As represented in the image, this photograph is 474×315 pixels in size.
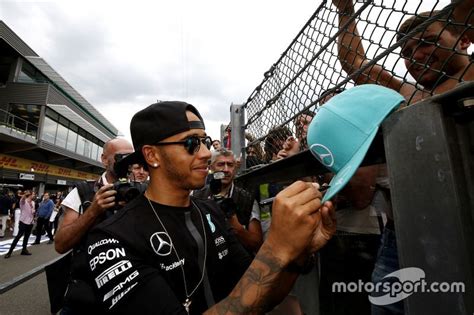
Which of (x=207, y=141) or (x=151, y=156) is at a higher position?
(x=207, y=141)

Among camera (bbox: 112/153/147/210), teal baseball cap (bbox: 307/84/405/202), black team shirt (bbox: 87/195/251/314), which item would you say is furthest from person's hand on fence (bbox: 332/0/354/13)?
camera (bbox: 112/153/147/210)

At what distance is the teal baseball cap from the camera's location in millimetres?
800

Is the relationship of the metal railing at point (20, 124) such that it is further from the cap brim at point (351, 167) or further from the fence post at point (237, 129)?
the cap brim at point (351, 167)

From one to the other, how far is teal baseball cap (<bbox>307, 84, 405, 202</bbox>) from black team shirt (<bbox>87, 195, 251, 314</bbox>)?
82cm

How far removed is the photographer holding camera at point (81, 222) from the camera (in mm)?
1305

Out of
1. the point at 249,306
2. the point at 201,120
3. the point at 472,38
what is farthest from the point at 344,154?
the point at 201,120

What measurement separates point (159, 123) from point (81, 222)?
1.17m

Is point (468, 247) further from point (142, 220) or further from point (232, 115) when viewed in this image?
point (232, 115)

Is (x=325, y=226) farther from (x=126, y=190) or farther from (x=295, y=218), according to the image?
(x=126, y=190)

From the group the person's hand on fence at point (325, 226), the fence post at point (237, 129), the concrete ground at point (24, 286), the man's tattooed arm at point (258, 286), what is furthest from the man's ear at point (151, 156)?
the concrete ground at point (24, 286)

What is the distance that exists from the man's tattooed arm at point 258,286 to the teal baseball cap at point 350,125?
1.01 feet

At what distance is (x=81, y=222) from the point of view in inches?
85.7

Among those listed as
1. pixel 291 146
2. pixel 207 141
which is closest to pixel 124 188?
pixel 207 141

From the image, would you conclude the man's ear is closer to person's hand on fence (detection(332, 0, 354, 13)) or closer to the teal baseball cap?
the teal baseball cap
